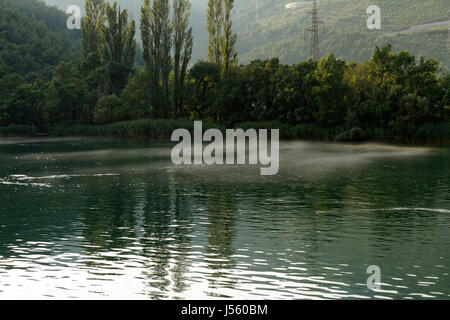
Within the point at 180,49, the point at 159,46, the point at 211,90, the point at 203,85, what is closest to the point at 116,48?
the point at 159,46

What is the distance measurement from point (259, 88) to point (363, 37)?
94.3 metres

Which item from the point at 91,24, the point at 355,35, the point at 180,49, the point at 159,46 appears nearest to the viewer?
the point at 180,49

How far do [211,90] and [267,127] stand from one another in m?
12.2

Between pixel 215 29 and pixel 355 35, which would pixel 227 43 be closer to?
pixel 215 29

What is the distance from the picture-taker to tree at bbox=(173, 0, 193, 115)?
68.3 metres

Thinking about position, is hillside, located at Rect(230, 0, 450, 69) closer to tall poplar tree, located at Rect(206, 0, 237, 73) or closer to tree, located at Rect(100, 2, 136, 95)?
tall poplar tree, located at Rect(206, 0, 237, 73)

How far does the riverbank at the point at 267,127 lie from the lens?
49.5m

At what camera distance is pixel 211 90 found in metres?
69.5

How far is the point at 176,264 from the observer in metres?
11.3

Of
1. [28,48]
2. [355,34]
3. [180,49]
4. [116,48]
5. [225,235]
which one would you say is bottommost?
[225,235]

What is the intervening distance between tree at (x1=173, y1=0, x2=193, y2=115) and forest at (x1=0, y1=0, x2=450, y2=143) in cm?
12

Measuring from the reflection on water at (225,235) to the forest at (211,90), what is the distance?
27.5m

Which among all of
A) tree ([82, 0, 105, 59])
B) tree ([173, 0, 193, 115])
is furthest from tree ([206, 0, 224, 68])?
tree ([82, 0, 105, 59])

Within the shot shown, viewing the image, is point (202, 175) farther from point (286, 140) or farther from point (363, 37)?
point (363, 37)
